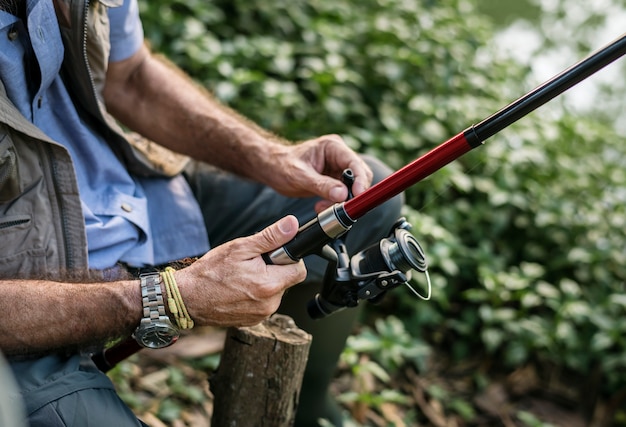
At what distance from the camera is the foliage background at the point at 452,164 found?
304 centimetres

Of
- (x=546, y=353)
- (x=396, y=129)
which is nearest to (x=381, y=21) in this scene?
(x=396, y=129)

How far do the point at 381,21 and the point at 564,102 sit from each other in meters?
1.29

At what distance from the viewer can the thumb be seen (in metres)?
1.50

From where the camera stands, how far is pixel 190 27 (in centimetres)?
340

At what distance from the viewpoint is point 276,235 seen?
150cm

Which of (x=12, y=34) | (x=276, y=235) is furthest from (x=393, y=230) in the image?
(x=12, y=34)

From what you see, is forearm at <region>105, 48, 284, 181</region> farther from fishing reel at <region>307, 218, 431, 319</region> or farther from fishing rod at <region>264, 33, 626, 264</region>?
fishing rod at <region>264, 33, 626, 264</region>

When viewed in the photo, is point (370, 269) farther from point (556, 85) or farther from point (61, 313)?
point (61, 313)

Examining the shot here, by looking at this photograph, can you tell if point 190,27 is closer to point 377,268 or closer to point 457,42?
point 457,42

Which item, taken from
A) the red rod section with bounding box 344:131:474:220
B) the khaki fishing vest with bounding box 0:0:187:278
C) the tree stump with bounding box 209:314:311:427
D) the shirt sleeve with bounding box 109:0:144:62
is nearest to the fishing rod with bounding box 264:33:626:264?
the red rod section with bounding box 344:131:474:220

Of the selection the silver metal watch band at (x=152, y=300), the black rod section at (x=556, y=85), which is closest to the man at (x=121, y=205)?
the silver metal watch band at (x=152, y=300)

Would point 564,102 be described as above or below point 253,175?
above

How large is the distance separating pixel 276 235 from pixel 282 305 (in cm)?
49

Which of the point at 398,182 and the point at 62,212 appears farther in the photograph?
the point at 62,212
